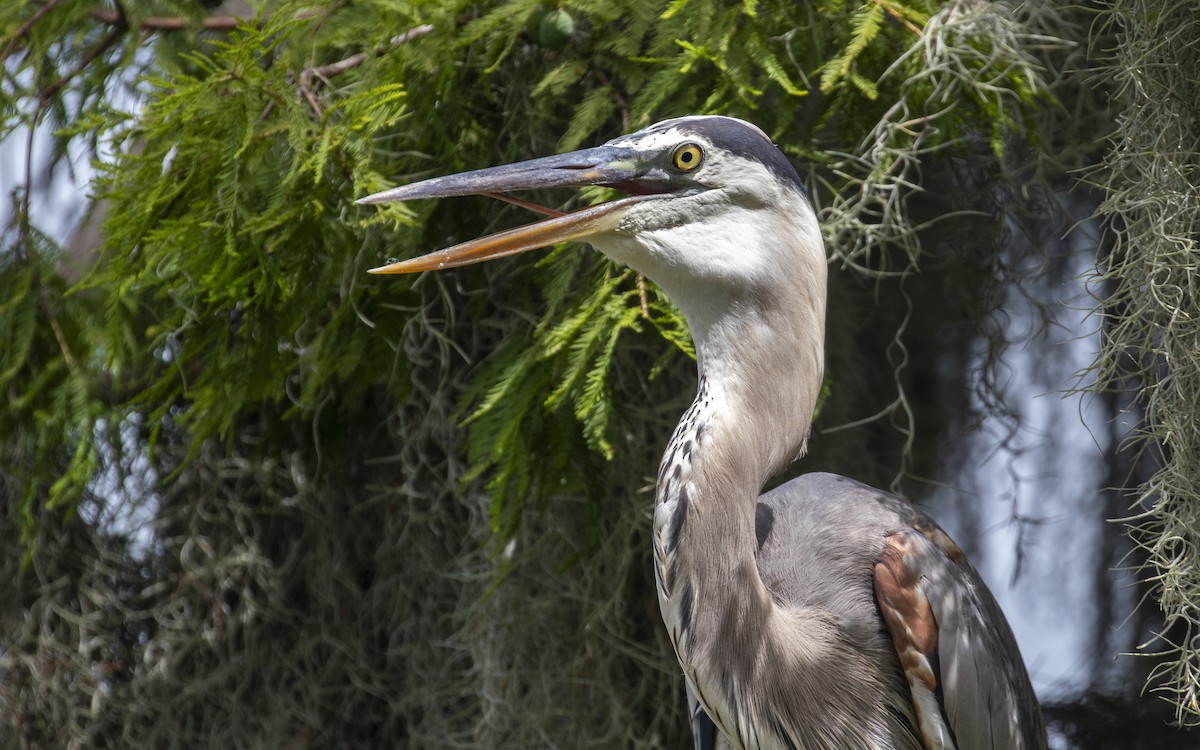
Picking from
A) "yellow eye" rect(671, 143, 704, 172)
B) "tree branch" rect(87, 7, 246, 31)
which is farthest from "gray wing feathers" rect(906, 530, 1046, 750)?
"tree branch" rect(87, 7, 246, 31)

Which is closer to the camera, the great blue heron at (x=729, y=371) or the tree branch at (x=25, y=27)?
the great blue heron at (x=729, y=371)

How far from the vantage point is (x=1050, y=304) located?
7.46 ft

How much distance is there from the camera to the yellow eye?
1445 mm

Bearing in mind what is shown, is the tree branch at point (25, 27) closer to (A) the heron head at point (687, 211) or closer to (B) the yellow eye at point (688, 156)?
(A) the heron head at point (687, 211)

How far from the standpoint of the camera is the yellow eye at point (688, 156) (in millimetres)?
1445

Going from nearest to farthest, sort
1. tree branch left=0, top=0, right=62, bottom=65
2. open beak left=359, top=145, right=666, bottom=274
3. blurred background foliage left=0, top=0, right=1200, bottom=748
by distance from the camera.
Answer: open beak left=359, top=145, right=666, bottom=274 → blurred background foliage left=0, top=0, right=1200, bottom=748 → tree branch left=0, top=0, right=62, bottom=65

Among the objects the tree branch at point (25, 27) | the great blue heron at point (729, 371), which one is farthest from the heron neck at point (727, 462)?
the tree branch at point (25, 27)

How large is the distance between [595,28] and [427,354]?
0.67 m

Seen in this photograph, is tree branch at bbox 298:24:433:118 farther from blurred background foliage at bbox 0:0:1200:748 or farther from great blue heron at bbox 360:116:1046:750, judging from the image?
great blue heron at bbox 360:116:1046:750

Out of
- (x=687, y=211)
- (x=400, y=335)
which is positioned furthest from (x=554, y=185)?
(x=400, y=335)

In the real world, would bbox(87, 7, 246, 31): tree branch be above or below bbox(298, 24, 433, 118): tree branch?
above

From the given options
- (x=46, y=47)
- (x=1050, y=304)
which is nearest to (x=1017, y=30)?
(x=1050, y=304)

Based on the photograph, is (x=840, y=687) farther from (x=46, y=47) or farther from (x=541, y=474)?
(x=46, y=47)

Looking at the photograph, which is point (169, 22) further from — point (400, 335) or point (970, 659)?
point (970, 659)
